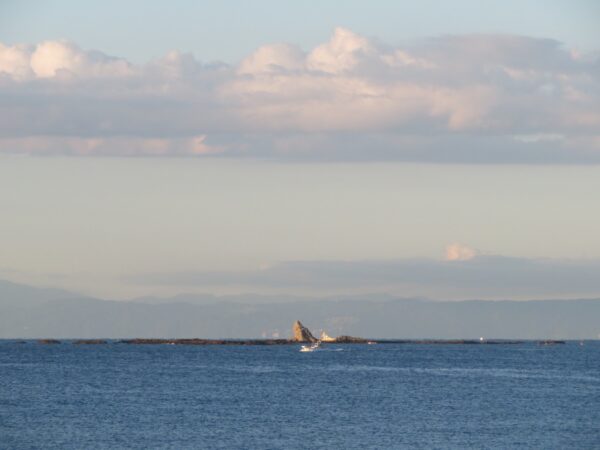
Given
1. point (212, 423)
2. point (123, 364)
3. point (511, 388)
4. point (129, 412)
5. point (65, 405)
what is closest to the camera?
point (212, 423)

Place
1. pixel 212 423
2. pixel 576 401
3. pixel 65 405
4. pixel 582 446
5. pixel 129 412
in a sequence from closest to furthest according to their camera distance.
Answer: pixel 582 446, pixel 212 423, pixel 129 412, pixel 65 405, pixel 576 401

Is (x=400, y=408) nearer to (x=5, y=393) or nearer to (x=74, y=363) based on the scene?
(x=5, y=393)

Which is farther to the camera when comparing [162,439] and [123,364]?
[123,364]

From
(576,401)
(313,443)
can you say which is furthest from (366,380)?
(313,443)

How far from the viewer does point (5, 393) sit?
11075 centimetres

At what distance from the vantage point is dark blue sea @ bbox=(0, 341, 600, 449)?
76.3 metres

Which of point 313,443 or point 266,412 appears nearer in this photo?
point 313,443

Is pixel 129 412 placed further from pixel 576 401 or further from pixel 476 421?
A: pixel 576 401

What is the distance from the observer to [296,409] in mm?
95750

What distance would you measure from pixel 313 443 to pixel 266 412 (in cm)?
1912

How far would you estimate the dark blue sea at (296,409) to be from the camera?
7631 cm

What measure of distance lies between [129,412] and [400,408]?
2284 centimetres

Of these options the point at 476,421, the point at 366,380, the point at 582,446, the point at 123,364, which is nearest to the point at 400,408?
the point at 476,421

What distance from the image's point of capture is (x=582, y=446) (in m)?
73.9
